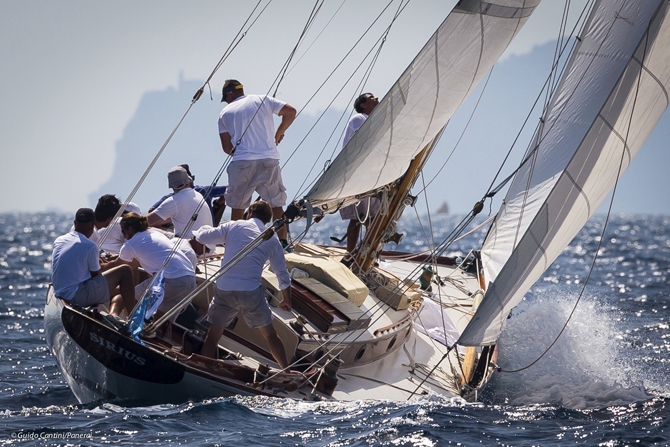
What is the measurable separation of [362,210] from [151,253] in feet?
11.2

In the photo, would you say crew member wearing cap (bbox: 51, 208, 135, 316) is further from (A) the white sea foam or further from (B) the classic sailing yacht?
(A) the white sea foam

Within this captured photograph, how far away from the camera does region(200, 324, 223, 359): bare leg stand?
733 cm

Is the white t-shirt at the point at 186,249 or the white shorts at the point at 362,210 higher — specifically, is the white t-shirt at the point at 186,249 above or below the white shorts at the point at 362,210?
below

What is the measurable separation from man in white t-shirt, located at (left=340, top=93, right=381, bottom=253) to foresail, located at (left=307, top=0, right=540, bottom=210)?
5.13 ft

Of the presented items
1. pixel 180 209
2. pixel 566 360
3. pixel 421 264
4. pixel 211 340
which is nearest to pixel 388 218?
pixel 421 264

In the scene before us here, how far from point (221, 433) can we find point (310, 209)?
2018 millimetres

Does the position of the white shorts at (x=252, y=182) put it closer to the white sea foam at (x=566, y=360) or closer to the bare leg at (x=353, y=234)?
the bare leg at (x=353, y=234)

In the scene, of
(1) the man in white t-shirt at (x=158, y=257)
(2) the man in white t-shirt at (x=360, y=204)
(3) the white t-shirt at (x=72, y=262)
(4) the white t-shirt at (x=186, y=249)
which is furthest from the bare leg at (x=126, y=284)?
(2) the man in white t-shirt at (x=360, y=204)

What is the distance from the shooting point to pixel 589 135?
7.55 metres

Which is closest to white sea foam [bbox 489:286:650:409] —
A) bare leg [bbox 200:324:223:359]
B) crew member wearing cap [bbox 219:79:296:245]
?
bare leg [bbox 200:324:223:359]

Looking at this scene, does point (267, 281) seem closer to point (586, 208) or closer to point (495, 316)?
point (495, 316)

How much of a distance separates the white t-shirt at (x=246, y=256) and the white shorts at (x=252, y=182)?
5.68 ft

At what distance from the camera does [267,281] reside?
8.23 m

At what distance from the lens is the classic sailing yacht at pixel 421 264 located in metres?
7.23
